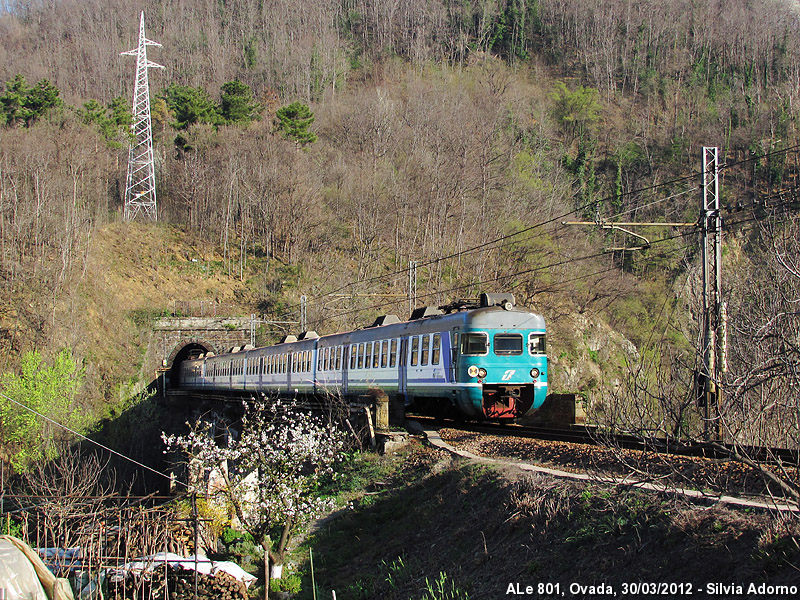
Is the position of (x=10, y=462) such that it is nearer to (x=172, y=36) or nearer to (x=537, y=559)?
(x=537, y=559)

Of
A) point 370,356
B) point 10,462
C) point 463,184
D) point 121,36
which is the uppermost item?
point 121,36

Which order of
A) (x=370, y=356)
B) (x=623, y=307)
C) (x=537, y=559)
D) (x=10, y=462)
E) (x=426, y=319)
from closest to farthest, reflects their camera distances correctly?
(x=537, y=559) < (x=426, y=319) < (x=370, y=356) < (x=10, y=462) < (x=623, y=307)

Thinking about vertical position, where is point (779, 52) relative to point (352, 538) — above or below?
above

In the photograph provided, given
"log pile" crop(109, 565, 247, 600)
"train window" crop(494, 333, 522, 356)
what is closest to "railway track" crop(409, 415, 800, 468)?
"train window" crop(494, 333, 522, 356)

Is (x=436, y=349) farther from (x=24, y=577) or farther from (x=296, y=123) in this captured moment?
(x=296, y=123)

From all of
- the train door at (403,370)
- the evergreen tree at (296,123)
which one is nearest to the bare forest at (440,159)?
the evergreen tree at (296,123)

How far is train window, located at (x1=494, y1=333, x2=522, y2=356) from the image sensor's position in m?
18.7

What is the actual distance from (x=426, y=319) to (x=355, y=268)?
131ft

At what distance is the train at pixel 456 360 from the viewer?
731 inches

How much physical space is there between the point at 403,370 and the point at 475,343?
3423mm

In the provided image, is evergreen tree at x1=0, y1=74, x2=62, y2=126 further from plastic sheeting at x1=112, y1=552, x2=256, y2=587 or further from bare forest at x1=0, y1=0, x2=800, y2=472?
plastic sheeting at x1=112, y1=552, x2=256, y2=587

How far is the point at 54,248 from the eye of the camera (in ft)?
176

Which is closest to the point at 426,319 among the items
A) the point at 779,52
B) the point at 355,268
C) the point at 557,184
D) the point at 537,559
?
the point at 537,559

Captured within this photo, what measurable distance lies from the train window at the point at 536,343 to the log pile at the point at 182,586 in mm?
8355
